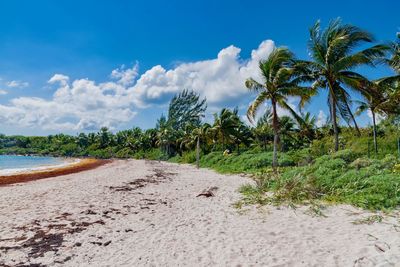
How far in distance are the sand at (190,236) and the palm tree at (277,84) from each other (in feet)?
39.3

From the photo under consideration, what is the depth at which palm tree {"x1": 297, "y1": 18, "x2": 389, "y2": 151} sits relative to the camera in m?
16.2

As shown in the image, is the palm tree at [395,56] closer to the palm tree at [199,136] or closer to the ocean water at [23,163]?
the palm tree at [199,136]

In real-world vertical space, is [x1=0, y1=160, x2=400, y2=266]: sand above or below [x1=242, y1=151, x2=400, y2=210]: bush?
below

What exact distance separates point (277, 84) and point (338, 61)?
4612 millimetres

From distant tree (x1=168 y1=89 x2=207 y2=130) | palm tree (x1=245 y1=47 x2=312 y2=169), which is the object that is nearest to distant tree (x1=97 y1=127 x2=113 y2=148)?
distant tree (x1=168 y1=89 x2=207 y2=130)

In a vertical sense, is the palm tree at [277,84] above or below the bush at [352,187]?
above

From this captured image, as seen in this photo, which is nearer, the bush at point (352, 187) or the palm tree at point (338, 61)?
the bush at point (352, 187)

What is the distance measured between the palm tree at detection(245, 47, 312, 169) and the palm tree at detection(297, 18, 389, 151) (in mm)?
1350

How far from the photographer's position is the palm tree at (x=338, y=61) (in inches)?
640

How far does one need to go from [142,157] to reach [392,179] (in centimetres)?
5848

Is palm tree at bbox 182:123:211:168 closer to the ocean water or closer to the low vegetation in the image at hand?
the low vegetation

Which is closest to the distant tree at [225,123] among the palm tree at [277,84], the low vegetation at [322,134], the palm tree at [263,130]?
the low vegetation at [322,134]

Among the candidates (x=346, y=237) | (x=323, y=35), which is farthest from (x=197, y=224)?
(x=323, y=35)

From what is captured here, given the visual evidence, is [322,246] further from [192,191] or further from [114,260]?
[192,191]
